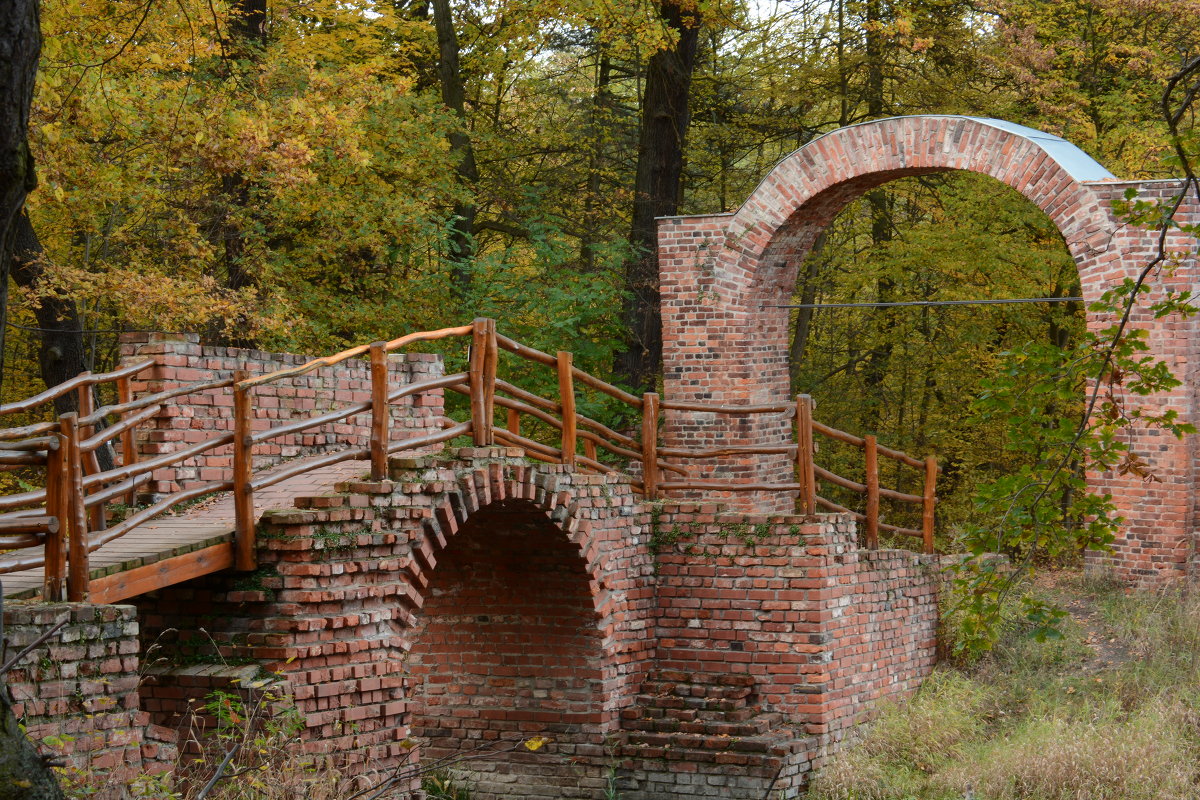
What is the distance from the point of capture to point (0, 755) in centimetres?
380

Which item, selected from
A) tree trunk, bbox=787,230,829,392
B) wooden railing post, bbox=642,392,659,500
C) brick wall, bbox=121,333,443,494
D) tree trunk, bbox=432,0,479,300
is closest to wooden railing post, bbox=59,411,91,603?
brick wall, bbox=121,333,443,494

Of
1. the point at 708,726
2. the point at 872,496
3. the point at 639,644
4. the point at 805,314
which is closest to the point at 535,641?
the point at 639,644

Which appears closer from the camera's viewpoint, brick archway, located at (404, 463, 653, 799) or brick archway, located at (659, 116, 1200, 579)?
brick archway, located at (404, 463, 653, 799)

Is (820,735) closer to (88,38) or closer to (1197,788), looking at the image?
(1197,788)

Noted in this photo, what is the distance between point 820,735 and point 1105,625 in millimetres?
3045

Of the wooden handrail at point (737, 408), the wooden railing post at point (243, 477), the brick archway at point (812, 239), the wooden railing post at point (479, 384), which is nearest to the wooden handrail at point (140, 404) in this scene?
the wooden railing post at point (243, 477)

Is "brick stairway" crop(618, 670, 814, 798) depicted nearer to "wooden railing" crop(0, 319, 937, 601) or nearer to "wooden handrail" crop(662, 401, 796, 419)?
"wooden railing" crop(0, 319, 937, 601)

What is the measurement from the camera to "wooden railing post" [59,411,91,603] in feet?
19.3

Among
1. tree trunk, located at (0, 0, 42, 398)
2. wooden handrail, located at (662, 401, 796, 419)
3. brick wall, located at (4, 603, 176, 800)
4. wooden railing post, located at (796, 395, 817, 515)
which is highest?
tree trunk, located at (0, 0, 42, 398)

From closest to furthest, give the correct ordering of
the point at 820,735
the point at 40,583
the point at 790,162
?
the point at 40,583 → the point at 820,735 → the point at 790,162

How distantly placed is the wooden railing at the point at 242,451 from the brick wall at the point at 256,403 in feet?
0.60

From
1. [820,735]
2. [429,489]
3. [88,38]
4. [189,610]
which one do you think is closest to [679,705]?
[820,735]

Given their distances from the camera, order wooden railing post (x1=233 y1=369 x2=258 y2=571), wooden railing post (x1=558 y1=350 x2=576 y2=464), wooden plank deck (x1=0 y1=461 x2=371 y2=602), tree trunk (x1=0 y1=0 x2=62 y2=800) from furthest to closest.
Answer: wooden railing post (x1=558 y1=350 x2=576 y2=464), wooden railing post (x1=233 y1=369 x2=258 y2=571), wooden plank deck (x1=0 y1=461 x2=371 y2=602), tree trunk (x1=0 y1=0 x2=62 y2=800)

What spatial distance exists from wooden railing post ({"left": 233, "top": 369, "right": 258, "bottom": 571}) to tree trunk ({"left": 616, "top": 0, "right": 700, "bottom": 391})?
367 inches
